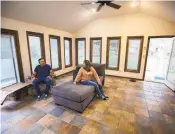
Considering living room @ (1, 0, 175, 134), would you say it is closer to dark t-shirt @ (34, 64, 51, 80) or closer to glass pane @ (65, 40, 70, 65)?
glass pane @ (65, 40, 70, 65)

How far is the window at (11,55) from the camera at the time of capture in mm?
3176

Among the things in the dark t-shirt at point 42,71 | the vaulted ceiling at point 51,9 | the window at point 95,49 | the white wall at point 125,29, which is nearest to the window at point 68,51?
the white wall at point 125,29

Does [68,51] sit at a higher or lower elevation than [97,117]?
higher

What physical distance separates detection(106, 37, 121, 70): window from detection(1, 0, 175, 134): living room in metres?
0.05

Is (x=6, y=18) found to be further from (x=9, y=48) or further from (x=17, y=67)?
(x=17, y=67)

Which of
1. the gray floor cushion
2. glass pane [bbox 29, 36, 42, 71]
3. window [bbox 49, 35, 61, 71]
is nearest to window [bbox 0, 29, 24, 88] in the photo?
glass pane [bbox 29, 36, 42, 71]

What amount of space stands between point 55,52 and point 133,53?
3.74m

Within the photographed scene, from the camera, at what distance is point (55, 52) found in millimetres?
5008

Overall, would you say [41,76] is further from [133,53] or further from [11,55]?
[133,53]

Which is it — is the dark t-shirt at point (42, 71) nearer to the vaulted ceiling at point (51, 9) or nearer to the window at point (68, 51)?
the vaulted ceiling at point (51, 9)

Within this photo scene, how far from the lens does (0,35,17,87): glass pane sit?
3215 millimetres

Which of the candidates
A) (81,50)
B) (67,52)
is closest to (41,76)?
(67,52)

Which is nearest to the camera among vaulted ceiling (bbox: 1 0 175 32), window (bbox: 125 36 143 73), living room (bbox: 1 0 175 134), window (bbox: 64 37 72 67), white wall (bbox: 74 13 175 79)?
living room (bbox: 1 0 175 134)

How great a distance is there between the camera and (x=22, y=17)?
10.3 ft
